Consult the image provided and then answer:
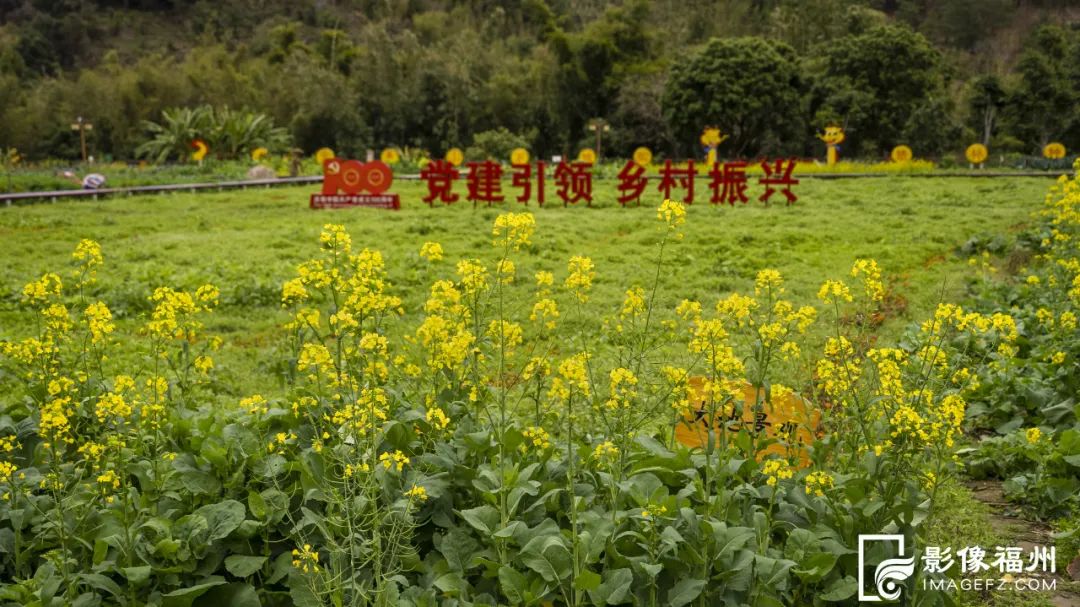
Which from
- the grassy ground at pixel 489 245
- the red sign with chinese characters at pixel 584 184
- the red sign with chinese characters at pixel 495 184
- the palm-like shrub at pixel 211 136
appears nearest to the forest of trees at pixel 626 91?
the palm-like shrub at pixel 211 136

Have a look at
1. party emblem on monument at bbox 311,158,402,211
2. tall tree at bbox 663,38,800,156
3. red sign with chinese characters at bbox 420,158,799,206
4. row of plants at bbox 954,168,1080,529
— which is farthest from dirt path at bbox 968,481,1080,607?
tall tree at bbox 663,38,800,156

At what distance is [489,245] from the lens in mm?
11508

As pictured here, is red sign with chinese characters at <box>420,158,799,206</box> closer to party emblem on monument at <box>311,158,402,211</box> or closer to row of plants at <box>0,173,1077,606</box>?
party emblem on monument at <box>311,158,402,211</box>

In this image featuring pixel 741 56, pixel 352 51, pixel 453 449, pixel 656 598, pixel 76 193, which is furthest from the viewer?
pixel 352 51

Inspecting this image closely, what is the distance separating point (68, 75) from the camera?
172ft

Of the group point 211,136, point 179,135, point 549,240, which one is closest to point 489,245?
point 549,240

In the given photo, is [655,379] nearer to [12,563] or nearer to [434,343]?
[434,343]

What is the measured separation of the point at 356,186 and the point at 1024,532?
46.8ft

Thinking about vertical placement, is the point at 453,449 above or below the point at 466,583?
above

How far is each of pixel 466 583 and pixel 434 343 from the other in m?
0.94

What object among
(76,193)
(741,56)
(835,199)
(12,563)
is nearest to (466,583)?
(12,563)

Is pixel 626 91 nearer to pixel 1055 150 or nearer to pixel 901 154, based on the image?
pixel 901 154

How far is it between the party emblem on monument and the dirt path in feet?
42.8

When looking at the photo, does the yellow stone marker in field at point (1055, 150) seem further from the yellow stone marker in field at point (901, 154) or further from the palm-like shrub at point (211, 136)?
the palm-like shrub at point (211, 136)
